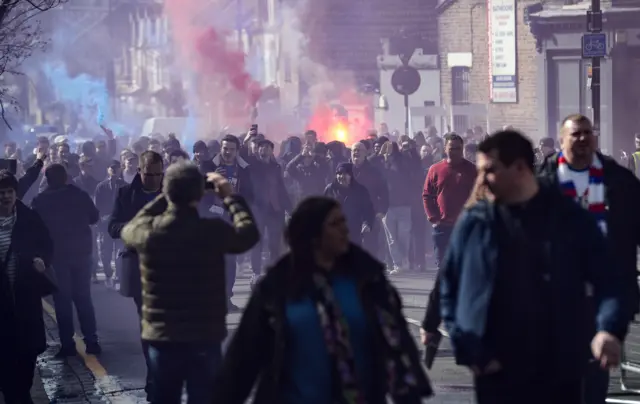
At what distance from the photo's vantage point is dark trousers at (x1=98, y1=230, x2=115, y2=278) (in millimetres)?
18000

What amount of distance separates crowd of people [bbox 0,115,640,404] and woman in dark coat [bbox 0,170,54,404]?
0.01 metres

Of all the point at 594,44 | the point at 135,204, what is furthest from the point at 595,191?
the point at 594,44

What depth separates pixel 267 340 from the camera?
4.98 m

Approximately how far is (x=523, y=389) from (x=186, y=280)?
7.36ft

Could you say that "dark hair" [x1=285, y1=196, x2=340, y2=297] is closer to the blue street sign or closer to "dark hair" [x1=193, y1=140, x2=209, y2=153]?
"dark hair" [x1=193, y1=140, x2=209, y2=153]

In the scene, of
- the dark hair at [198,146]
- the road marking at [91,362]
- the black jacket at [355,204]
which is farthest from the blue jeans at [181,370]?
the dark hair at [198,146]

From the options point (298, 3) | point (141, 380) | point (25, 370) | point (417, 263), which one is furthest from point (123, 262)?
point (298, 3)

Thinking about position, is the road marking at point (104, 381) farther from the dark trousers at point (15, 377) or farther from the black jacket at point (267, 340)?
the black jacket at point (267, 340)

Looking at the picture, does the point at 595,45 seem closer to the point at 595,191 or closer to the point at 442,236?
the point at 442,236

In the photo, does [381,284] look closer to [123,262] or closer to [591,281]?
[591,281]

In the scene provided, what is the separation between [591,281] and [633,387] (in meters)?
4.13

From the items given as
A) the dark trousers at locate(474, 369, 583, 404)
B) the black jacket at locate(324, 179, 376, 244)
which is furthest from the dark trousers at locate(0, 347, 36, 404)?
the black jacket at locate(324, 179, 376, 244)

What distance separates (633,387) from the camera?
366 inches

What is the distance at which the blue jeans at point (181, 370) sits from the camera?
7.04 m
